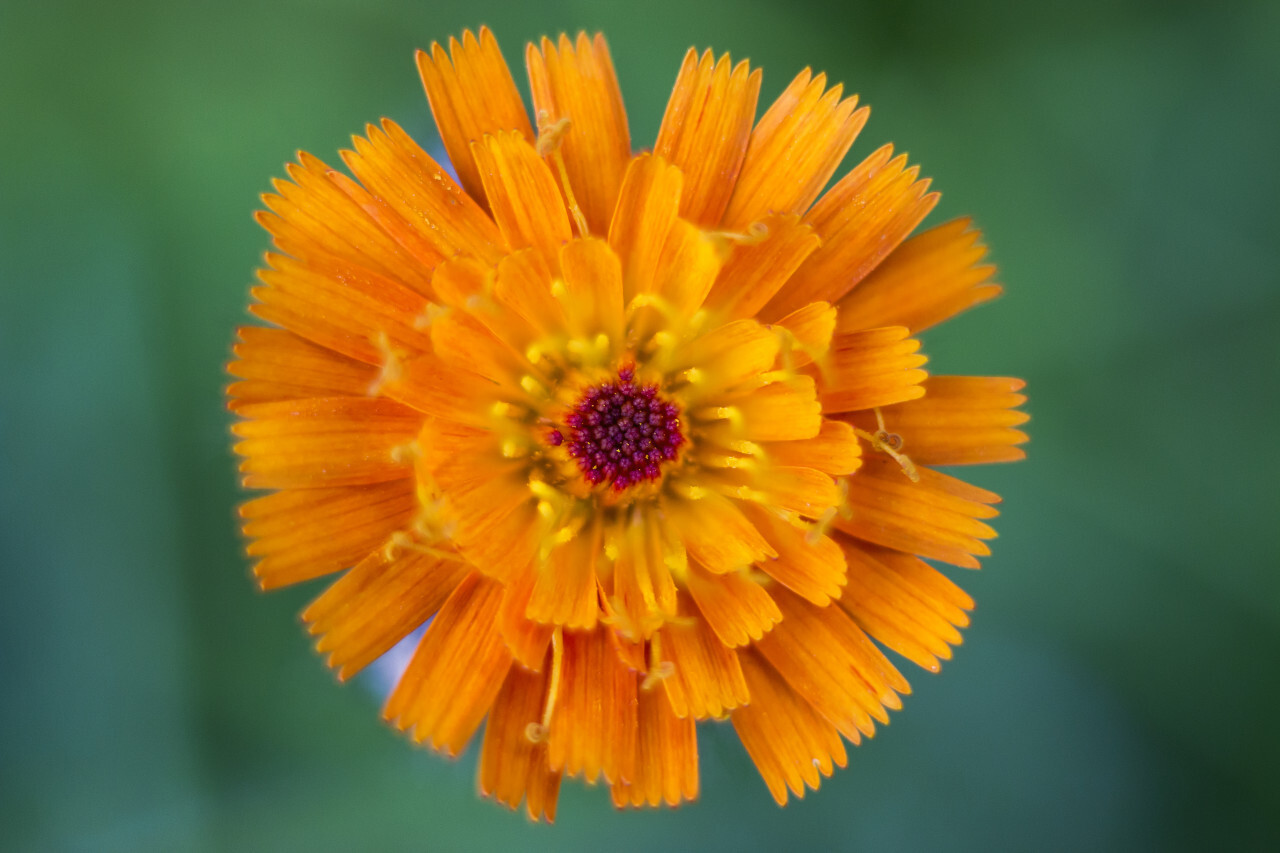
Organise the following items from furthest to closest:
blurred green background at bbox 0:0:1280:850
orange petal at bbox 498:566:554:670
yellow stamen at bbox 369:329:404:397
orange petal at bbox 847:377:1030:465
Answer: blurred green background at bbox 0:0:1280:850, orange petal at bbox 847:377:1030:465, orange petal at bbox 498:566:554:670, yellow stamen at bbox 369:329:404:397

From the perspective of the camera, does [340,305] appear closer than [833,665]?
Yes

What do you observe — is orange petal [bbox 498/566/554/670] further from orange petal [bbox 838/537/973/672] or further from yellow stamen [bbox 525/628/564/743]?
orange petal [bbox 838/537/973/672]

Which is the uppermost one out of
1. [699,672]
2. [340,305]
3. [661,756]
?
[340,305]

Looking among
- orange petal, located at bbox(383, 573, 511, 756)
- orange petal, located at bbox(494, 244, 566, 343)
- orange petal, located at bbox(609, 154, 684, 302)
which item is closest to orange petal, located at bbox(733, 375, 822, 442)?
orange petal, located at bbox(609, 154, 684, 302)

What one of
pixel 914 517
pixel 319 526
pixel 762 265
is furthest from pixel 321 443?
pixel 914 517

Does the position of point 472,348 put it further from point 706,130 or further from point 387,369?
point 706,130

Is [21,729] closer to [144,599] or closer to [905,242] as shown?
[144,599]
